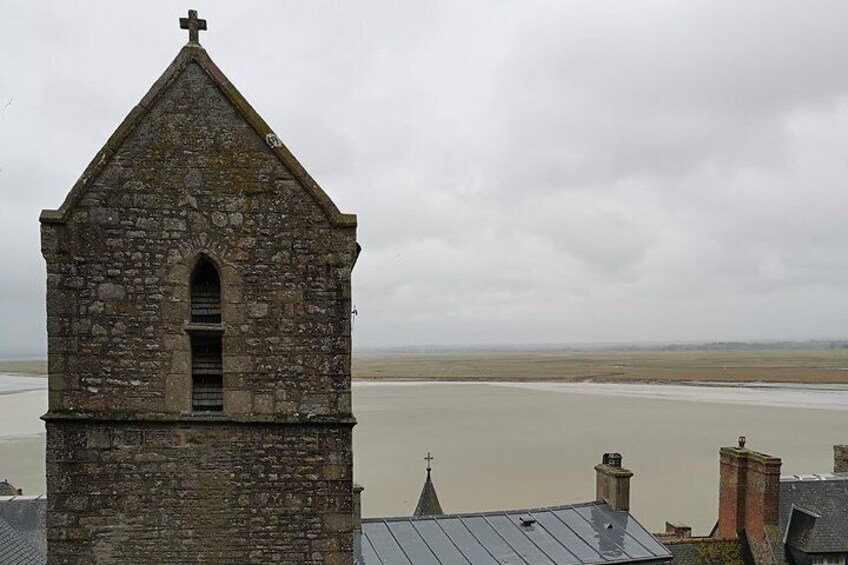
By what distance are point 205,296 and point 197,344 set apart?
A: 446mm

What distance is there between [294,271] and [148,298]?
50.9 inches

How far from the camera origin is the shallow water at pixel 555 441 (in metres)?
29.9

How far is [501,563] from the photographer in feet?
33.9

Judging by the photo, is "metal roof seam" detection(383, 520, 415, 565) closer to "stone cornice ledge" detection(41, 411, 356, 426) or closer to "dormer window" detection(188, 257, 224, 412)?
"stone cornice ledge" detection(41, 411, 356, 426)

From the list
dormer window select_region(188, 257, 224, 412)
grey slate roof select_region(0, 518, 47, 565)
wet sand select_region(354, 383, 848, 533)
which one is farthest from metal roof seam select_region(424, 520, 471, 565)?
wet sand select_region(354, 383, 848, 533)

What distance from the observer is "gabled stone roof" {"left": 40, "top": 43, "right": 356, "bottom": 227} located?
5277 mm

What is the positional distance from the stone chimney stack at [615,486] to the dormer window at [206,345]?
993cm

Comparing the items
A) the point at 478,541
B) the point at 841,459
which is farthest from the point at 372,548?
the point at 841,459

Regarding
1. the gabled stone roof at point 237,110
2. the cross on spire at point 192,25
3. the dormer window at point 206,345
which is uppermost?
the cross on spire at point 192,25

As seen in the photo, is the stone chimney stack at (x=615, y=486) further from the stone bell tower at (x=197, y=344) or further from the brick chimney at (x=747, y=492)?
the stone bell tower at (x=197, y=344)

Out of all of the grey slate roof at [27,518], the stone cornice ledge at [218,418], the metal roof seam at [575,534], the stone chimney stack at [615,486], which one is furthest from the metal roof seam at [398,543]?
the grey slate roof at [27,518]

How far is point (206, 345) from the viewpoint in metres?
5.58

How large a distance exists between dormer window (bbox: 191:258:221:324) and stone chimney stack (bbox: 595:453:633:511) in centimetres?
1023

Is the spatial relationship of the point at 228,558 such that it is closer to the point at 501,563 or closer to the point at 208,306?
the point at 208,306
